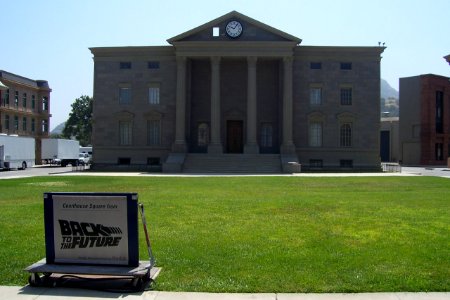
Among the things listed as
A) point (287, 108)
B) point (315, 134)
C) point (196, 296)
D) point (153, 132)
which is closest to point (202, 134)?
point (153, 132)

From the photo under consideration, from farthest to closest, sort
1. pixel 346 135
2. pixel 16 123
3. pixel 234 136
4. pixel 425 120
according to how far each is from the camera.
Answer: pixel 425 120
pixel 16 123
pixel 234 136
pixel 346 135

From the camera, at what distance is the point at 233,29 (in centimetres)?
4869

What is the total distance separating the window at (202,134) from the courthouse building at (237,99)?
0.34ft

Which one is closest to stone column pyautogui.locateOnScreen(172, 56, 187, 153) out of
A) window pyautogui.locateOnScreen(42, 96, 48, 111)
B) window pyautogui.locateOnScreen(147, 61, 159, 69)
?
window pyautogui.locateOnScreen(147, 61, 159, 69)

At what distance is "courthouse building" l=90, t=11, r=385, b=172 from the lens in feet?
159

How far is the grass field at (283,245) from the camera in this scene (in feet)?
24.9

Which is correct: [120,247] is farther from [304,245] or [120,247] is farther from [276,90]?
[276,90]

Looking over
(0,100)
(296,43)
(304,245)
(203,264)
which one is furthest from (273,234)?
(0,100)

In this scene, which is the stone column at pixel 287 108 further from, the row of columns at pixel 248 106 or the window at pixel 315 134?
the window at pixel 315 134

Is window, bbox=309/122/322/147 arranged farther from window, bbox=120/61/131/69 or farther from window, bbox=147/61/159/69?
window, bbox=120/61/131/69

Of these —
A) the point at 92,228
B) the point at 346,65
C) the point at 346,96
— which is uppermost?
the point at 346,65

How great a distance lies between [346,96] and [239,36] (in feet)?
40.4

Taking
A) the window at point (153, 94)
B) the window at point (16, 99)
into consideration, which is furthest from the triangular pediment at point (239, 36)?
the window at point (16, 99)

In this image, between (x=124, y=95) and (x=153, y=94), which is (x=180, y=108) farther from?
(x=124, y=95)
